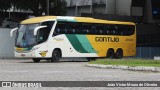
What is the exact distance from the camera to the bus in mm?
30609

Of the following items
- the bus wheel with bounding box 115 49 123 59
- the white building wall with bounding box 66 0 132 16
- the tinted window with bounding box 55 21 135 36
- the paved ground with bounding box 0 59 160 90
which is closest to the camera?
the paved ground with bounding box 0 59 160 90

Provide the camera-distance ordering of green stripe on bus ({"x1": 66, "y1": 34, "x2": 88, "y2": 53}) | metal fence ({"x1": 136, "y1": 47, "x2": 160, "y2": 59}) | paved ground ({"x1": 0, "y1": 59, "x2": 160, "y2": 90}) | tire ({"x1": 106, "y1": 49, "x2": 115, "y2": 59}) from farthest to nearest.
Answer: metal fence ({"x1": 136, "y1": 47, "x2": 160, "y2": 59}) → tire ({"x1": 106, "y1": 49, "x2": 115, "y2": 59}) → green stripe on bus ({"x1": 66, "y1": 34, "x2": 88, "y2": 53}) → paved ground ({"x1": 0, "y1": 59, "x2": 160, "y2": 90})

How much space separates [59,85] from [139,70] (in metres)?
8.00

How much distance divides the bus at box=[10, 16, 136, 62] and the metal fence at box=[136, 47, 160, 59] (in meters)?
6.07

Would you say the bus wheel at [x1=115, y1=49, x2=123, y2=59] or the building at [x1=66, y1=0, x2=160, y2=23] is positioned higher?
the building at [x1=66, y1=0, x2=160, y2=23]

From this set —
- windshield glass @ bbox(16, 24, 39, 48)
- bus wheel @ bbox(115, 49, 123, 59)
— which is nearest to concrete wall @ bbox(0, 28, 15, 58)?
windshield glass @ bbox(16, 24, 39, 48)

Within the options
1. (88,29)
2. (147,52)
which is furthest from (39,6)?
(88,29)

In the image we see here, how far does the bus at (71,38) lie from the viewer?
3061 centimetres

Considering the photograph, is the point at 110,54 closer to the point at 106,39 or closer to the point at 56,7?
the point at 106,39

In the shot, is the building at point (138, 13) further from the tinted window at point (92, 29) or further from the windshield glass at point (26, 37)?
the windshield glass at point (26, 37)

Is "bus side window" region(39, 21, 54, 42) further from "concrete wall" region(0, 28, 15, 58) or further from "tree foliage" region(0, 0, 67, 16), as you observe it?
"tree foliage" region(0, 0, 67, 16)

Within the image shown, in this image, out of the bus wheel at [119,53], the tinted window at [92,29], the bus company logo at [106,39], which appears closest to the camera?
the tinted window at [92,29]

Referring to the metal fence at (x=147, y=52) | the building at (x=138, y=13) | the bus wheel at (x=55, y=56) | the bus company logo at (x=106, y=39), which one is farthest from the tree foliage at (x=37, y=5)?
Answer: the bus wheel at (x=55, y=56)

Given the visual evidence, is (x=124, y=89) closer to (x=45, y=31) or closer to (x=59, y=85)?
(x=59, y=85)
